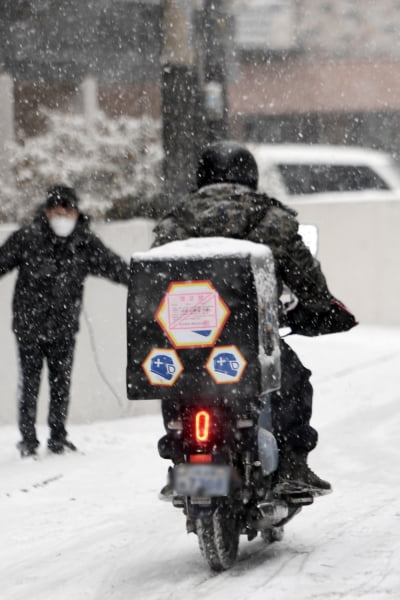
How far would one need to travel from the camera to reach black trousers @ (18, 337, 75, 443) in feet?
29.2

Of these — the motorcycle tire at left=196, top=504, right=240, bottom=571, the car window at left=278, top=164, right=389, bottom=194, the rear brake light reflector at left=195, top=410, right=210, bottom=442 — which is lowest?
the car window at left=278, top=164, right=389, bottom=194

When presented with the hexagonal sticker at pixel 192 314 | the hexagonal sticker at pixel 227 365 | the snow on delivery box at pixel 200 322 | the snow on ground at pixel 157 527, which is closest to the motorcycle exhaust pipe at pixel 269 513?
the snow on ground at pixel 157 527

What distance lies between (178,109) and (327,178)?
1224 centimetres

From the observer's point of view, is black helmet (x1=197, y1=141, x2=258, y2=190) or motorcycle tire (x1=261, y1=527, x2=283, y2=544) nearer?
black helmet (x1=197, y1=141, x2=258, y2=190)

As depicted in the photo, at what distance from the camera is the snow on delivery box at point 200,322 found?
515 centimetres

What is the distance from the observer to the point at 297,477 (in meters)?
5.84

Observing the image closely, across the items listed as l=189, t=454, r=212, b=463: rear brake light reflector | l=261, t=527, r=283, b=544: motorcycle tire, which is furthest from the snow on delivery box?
l=261, t=527, r=283, b=544: motorcycle tire

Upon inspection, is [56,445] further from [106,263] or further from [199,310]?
[199,310]

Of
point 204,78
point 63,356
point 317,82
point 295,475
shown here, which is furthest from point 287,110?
point 295,475

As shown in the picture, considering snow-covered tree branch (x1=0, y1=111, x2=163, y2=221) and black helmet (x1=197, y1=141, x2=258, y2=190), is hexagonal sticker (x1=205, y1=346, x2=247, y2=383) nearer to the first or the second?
black helmet (x1=197, y1=141, x2=258, y2=190)

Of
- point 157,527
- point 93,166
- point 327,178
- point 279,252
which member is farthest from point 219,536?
point 327,178

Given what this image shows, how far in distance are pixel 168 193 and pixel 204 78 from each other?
1089mm

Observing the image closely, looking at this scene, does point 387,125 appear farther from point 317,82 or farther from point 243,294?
point 243,294

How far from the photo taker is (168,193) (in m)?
11.1
